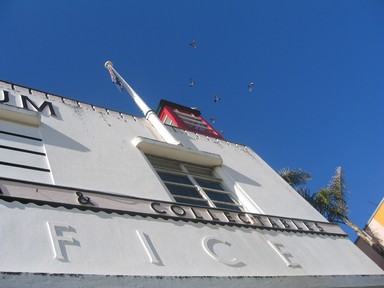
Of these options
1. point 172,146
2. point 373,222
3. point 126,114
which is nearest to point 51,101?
point 126,114

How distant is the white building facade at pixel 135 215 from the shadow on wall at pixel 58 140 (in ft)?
0.13

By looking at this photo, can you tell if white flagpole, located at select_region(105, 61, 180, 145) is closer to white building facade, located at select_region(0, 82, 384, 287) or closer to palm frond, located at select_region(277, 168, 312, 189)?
white building facade, located at select_region(0, 82, 384, 287)

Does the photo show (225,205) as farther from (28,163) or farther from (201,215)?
(28,163)

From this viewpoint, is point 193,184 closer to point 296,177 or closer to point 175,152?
point 175,152

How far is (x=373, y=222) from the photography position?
58.2ft

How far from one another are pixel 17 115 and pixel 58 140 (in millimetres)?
821

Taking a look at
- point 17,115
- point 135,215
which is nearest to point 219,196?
point 135,215

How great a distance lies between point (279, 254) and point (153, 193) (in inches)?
86.3

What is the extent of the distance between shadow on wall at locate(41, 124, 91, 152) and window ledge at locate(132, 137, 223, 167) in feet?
4.46

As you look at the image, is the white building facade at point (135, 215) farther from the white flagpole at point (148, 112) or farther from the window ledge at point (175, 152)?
the white flagpole at point (148, 112)

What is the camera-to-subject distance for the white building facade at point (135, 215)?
163 inches

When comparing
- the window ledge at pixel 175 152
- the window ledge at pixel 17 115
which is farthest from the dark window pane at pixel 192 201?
the window ledge at pixel 17 115

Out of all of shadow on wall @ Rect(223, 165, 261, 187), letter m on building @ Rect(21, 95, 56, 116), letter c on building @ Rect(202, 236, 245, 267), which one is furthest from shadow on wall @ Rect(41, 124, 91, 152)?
shadow on wall @ Rect(223, 165, 261, 187)

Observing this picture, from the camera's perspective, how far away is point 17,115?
272 inches
